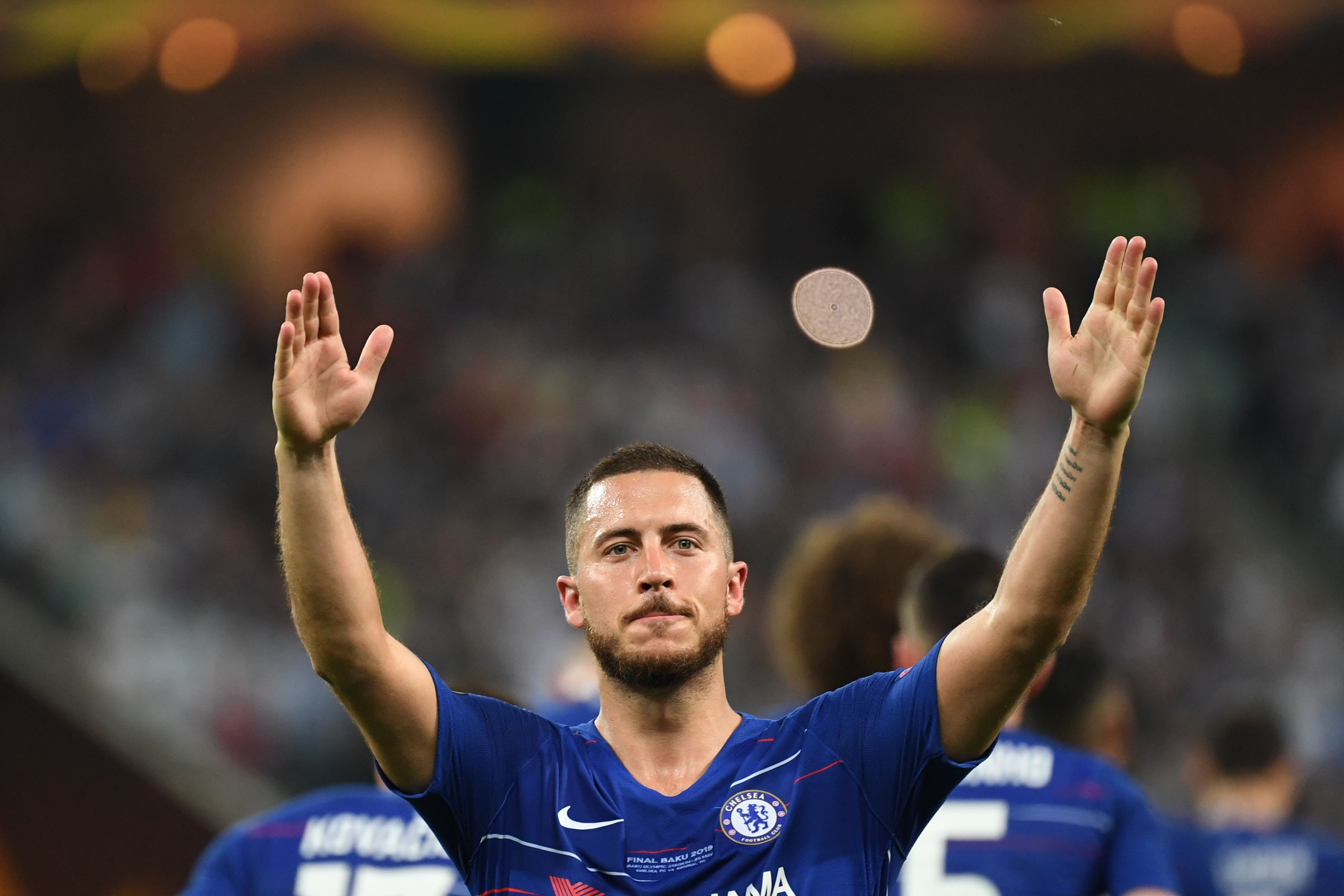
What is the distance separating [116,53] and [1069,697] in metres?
12.5

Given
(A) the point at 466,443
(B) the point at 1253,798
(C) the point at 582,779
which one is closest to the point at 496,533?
(A) the point at 466,443

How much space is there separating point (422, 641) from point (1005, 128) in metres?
10.2

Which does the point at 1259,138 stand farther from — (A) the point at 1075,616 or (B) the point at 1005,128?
(A) the point at 1075,616

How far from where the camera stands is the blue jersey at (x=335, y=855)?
4.18 meters

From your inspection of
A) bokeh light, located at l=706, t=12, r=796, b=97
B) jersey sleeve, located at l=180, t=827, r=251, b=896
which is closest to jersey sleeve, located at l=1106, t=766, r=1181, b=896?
jersey sleeve, located at l=180, t=827, r=251, b=896

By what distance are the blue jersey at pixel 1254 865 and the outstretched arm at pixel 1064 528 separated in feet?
9.50

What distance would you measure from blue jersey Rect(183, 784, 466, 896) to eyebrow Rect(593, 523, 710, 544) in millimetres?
1338

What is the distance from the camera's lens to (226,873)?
4328 millimetres

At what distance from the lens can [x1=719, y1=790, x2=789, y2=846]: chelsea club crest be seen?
9.70 ft

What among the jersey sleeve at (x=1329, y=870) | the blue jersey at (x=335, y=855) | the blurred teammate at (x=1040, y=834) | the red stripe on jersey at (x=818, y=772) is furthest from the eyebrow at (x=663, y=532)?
the jersey sleeve at (x=1329, y=870)

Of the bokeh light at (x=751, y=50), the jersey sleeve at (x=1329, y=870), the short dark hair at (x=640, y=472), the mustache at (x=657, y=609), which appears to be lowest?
the jersey sleeve at (x=1329, y=870)

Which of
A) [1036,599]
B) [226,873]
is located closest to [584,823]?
[1036,599]

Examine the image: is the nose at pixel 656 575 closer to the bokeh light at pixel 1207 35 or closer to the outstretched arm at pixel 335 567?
the outstretched arm at pixel 335 567

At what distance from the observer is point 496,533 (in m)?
12.4
